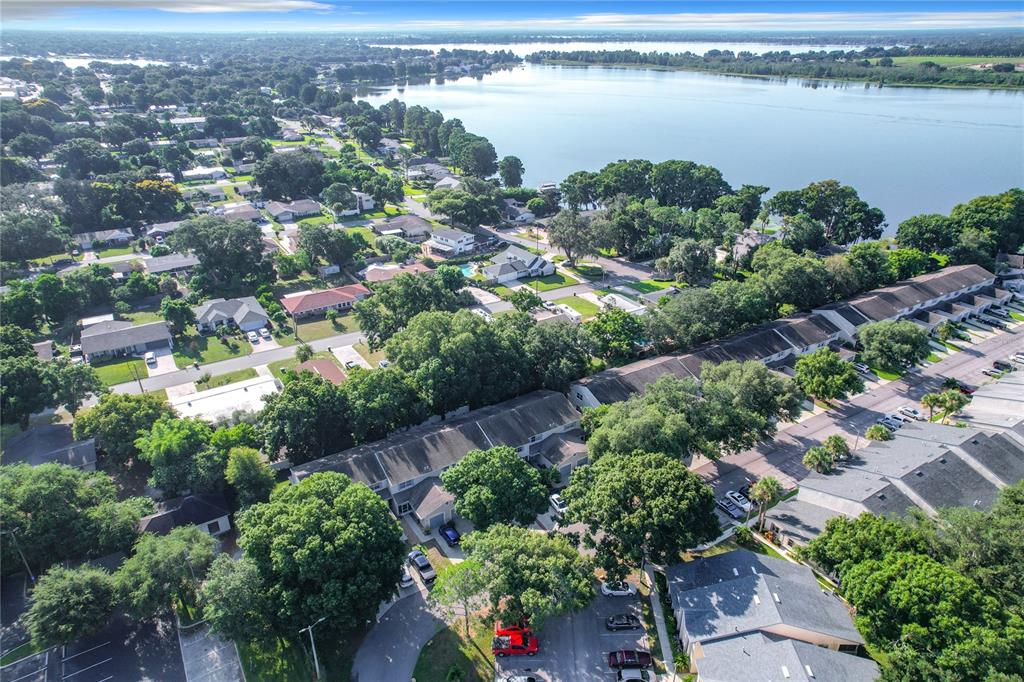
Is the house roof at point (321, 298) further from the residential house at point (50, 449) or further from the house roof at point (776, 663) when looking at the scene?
the house roof at point (776, 663)

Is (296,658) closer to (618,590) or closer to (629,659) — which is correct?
(629,659)

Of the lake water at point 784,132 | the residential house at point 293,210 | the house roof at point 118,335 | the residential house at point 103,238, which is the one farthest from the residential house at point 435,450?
the lake water at point 784,132

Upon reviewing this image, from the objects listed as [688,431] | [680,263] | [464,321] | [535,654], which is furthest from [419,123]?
[535,654]

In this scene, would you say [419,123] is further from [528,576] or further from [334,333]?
[528,576]

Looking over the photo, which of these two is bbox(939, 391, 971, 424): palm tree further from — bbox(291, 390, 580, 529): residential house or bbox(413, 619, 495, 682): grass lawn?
bbox(413, 619, 495, 682): grass lawn

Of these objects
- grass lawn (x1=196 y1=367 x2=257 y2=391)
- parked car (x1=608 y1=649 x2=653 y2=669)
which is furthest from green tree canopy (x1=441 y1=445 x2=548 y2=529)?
grass lawn (x1=196 y1=367 x2=257 y2=391)

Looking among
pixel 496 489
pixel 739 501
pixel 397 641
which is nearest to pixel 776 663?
pixel 739 501
